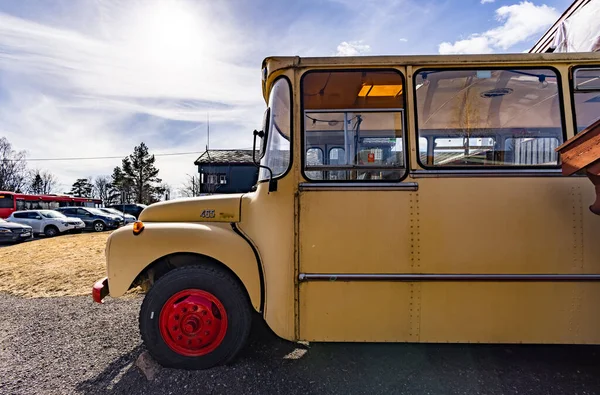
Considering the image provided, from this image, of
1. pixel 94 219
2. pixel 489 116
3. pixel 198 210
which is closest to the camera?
pixel 489 116

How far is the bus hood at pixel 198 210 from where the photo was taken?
302 centimetres

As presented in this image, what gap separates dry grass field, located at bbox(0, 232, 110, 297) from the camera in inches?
237

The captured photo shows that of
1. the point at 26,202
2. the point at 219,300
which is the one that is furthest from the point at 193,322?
the point at 26,202

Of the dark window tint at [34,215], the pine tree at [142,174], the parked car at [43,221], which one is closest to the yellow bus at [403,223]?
the parked car at [43,221]

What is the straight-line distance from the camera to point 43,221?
17328 mm

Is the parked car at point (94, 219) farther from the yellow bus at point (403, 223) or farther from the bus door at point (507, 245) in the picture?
the bus door at point (507, 245)

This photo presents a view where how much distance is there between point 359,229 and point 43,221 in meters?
20.9

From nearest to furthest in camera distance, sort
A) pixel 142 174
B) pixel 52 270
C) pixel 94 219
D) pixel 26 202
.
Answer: pixel 52 270, pixel 94 219, pixel 26 202, pixel 142 174

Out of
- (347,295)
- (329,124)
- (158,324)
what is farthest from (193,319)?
(329,124)

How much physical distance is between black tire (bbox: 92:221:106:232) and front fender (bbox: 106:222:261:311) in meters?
20.9

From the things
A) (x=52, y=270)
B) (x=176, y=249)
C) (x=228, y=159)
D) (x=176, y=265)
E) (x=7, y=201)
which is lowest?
(x=52, y=270)

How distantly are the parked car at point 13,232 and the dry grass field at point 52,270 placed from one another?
4204 mm

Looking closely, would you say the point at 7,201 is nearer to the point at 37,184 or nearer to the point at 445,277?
the point at 445,277

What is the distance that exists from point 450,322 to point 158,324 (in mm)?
2485
